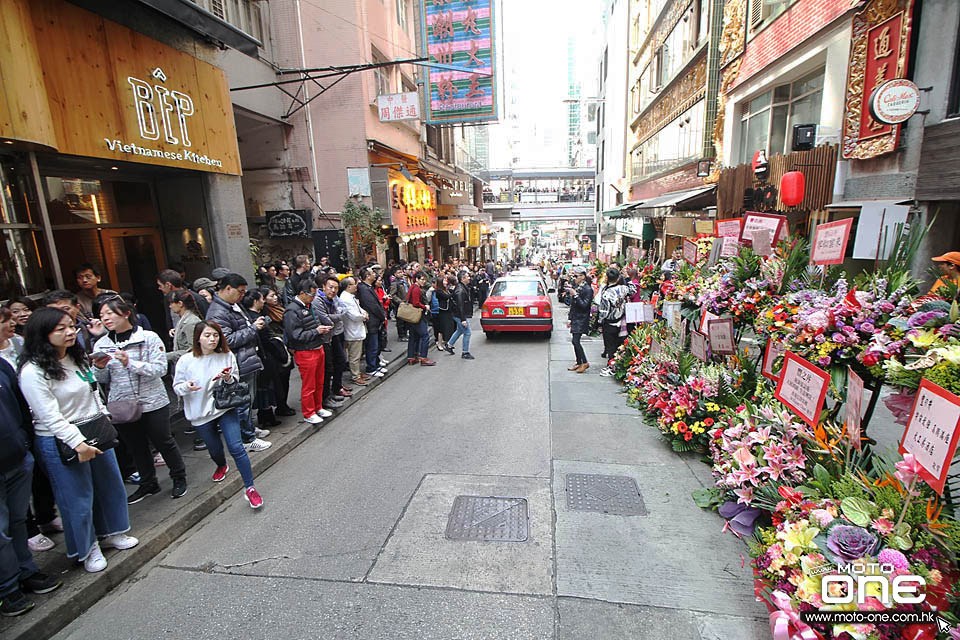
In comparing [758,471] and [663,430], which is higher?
[758,471]

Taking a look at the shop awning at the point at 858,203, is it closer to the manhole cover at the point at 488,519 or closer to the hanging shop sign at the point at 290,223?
the manhole cover at the point at 488,519

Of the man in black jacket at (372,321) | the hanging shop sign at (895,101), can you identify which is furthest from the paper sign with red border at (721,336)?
the man in black jacket at (372,321)

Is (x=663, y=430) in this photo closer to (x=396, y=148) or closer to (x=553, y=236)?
(x=396, y=148)

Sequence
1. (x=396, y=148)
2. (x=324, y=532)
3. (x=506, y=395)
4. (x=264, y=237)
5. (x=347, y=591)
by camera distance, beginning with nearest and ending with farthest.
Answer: (x=347, y=591)
(x=324, y=532)
(x=506, y=395)
(x=264, y=237)
(x=396, y=148)

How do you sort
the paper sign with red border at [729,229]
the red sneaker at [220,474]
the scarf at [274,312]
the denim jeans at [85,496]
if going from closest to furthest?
the denim jeans at [85,496] < the red sneaker at [220,474] < the paper sign with red border at [729,229] < the scarf at [274,312]

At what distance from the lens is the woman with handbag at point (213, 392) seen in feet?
13.1

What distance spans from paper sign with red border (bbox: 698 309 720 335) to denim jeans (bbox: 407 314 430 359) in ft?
17.6

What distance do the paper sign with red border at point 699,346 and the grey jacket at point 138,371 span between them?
5470mm

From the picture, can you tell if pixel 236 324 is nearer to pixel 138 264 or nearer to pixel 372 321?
pixel 372 321

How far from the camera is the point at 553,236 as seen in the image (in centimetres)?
13200

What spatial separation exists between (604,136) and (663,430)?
34.6 meters

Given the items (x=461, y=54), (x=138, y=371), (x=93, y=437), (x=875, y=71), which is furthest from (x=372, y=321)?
(x=461, y=54)

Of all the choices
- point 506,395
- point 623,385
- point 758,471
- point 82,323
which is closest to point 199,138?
point 82,323

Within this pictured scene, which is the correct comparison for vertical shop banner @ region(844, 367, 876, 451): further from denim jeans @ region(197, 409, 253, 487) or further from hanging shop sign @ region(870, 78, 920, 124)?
hanging shop sign @ region(870, 78, 920, 124)
